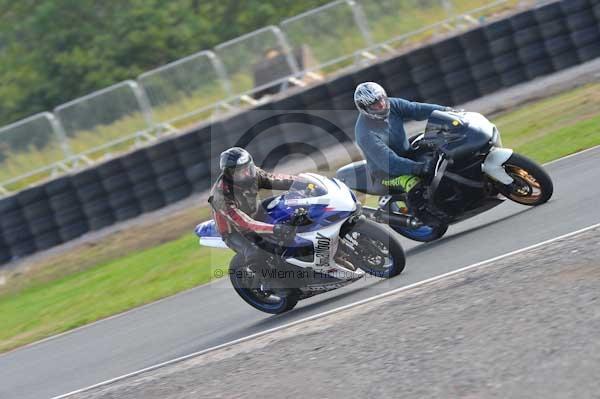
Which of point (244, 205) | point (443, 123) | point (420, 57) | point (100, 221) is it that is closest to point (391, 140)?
point (443, 123)

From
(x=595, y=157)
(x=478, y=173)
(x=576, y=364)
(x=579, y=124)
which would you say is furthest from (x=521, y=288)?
(x=579, y=124)

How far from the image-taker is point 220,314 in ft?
32.4

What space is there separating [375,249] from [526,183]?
1.72 meters

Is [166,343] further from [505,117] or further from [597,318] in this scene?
[505,117]

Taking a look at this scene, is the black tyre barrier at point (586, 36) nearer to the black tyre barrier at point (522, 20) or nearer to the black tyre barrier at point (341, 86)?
the black tyre barrier at point (522, 20)

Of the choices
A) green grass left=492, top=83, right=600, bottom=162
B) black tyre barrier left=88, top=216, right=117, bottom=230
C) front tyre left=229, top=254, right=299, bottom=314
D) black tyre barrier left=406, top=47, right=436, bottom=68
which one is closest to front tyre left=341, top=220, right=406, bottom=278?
front tyre left=229, top=254, right=299, bottom=314

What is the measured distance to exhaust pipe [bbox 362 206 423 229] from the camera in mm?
9758

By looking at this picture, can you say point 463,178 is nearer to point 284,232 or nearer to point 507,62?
point 284,232

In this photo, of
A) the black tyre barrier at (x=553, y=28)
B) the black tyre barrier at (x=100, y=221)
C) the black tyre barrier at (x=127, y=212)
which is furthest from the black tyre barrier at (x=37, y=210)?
the black tyre barrier at (x=553, y=28)

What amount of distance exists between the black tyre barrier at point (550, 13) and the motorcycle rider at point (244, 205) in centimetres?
953

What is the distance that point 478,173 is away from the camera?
30.9 feet

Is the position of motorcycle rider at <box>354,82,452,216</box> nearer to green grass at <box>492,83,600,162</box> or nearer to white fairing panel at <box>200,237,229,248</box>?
white fairing panel at <box>200,237,229,248</box>

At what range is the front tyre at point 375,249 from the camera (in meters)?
8.68

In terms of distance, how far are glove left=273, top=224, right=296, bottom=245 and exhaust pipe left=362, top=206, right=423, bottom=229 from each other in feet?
4.81
